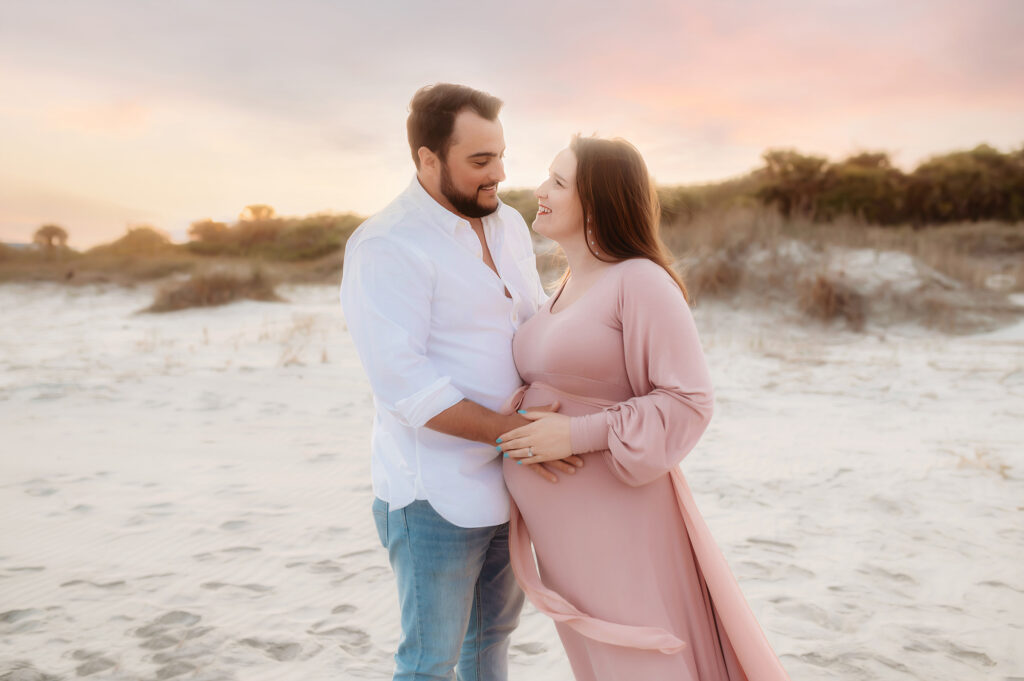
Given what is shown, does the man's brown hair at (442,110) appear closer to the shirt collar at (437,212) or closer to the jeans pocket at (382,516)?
the shirt collar at (437,212)

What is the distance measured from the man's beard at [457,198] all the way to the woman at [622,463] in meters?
0.26

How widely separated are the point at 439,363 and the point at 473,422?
0.75 feet

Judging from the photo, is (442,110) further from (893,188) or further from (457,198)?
(893,188)

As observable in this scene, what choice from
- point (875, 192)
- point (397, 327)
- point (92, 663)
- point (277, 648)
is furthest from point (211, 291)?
point (875, 192)

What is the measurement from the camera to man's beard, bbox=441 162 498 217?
7.50ft

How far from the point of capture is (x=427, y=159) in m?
2.31

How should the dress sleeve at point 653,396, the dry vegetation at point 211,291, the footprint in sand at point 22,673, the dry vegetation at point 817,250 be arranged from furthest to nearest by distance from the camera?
the dry vegetation at point 211,291 < the dry vegetation at point 817,250 < the footprint in sand at point 22,673 < the dress sleeve at point 653,396

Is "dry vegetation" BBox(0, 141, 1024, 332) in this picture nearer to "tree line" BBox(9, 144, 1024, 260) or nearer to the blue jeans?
"tree line" BBox(9, 144, 1024, 260)

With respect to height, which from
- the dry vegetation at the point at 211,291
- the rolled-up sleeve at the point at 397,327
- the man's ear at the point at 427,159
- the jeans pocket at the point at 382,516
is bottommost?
the jeans pocket at the point at 382,516

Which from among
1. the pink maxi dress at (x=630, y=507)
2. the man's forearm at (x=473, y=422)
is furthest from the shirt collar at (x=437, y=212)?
the man's forearm at (x=473, y=422)

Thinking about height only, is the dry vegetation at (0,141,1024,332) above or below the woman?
above

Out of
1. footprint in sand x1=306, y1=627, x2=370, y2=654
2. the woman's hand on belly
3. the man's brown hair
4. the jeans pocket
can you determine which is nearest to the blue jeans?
the jeans pocket

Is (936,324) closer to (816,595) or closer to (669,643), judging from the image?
(816,595)

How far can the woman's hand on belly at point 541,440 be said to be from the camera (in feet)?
6.67
